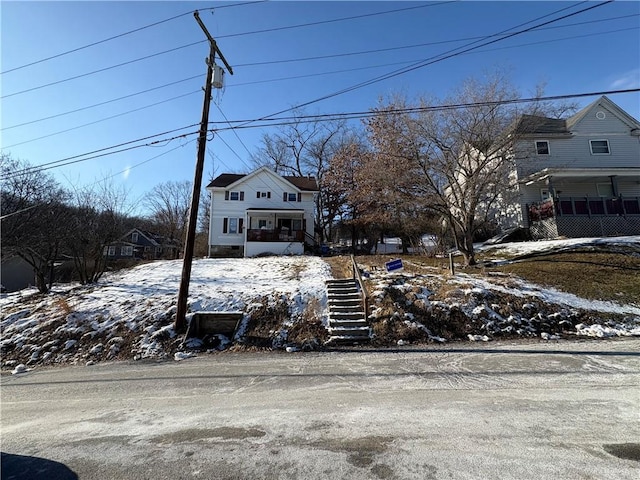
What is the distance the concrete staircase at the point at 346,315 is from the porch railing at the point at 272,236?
13810 millimetres

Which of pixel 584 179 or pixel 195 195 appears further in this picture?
pixel 584 179

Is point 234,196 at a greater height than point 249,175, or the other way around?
point 249,175

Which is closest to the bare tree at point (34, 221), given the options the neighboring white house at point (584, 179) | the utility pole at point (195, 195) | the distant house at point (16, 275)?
the utility pole at point (195, 195)

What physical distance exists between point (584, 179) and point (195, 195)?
2448 centimetres

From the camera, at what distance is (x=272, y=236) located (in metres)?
25.4

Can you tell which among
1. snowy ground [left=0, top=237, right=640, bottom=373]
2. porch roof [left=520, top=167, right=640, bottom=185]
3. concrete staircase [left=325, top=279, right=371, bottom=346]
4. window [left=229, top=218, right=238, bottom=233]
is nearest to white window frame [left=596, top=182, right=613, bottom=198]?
porch roof [left=520, top=167, right=640, bottom=185]

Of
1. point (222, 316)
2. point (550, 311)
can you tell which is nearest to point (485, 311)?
point (550, 311)

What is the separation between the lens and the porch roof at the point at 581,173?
18.9 m

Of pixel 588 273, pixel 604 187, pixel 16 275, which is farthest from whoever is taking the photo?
pixel 16 275

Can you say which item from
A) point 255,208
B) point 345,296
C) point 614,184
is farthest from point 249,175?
point 614,184

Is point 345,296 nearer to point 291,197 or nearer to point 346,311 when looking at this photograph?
point 346,311

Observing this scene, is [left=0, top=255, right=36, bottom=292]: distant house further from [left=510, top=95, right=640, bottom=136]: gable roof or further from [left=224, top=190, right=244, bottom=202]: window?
[left=510, top=95, right=640, bottom=136]: gable roof

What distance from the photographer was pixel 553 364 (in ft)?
20.3

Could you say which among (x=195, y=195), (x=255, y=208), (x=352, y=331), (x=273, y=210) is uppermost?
(x=255, y=208)
